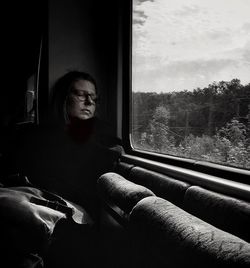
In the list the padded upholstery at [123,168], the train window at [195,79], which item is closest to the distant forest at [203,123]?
the train window at [195,79]

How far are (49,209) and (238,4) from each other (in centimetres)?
124

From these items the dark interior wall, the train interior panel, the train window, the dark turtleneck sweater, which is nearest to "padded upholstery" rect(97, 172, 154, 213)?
the train interior panel

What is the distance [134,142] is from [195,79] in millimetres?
1008

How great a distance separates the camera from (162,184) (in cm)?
160

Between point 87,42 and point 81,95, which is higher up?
point 87,42

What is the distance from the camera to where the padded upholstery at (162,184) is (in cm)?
142

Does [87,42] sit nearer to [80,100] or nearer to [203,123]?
[80,100]

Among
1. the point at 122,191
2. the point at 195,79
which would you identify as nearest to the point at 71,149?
the point at 122,191

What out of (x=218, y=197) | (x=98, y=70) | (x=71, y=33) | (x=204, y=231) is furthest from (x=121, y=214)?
(x=71, y=33)

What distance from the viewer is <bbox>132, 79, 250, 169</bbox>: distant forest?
4.50 ft

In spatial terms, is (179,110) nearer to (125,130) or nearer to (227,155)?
(227,155)

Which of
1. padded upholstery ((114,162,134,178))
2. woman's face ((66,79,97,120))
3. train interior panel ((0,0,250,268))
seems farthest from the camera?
woman's face ((66,79,97,120))

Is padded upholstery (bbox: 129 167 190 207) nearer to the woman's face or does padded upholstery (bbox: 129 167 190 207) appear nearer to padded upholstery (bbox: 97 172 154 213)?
padded upholstery (bbox: 97 172 154 213)

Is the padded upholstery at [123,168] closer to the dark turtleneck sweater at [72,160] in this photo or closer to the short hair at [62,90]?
the dark turtleneck sweater at [72,160]
